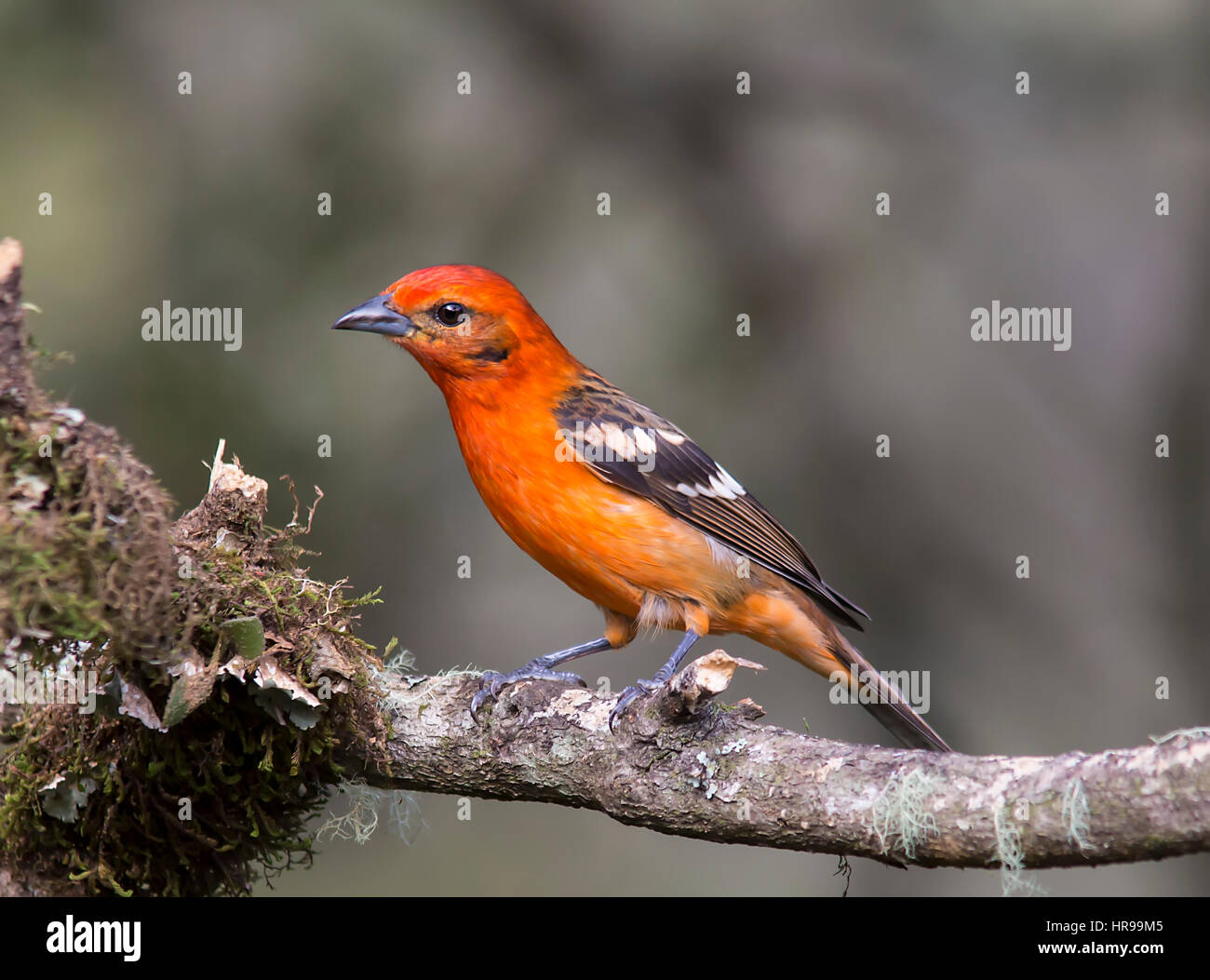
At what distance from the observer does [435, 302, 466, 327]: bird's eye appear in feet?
17.4

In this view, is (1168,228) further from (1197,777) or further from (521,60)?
(1197,777)

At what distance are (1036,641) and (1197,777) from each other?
205 inches

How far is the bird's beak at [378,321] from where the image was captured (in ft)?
17.2

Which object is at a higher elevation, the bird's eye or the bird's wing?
the bird's eye

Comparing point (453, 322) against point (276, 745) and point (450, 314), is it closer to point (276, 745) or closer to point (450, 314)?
point (450, 314)

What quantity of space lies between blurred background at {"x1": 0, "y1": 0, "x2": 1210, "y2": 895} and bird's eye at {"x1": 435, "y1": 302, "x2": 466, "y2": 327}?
210cm

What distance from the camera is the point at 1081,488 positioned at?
25.6 ft

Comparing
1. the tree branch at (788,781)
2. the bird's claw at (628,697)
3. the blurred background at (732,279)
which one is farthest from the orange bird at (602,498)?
the blurred background at (732,279)

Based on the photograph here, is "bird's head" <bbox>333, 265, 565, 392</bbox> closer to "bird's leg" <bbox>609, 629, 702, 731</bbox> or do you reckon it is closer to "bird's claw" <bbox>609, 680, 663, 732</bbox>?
"bird's leg" <bbox>609, 629, 702, 731</bbox>

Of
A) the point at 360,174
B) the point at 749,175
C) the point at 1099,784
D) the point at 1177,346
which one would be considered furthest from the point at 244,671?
the point at 1177,346

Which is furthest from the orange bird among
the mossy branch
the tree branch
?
the mossy branch

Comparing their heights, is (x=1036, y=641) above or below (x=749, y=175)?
below

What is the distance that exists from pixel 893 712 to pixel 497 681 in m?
2.00

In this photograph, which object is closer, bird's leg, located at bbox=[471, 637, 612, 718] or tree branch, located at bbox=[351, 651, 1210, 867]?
tree branch, located at bbox=[351, 651, 1210, 867]
